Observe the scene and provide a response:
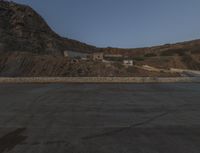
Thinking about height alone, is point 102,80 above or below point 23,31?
below

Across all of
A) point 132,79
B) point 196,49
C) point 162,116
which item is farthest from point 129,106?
point 196,49

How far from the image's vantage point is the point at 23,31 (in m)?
64.6

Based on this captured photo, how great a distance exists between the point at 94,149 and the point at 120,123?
2249 millimetres

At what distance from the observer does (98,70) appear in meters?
43.8

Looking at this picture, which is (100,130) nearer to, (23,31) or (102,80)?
(102,80)

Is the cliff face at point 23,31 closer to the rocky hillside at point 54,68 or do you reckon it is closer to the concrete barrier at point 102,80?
the rocky hillside at point 54,68

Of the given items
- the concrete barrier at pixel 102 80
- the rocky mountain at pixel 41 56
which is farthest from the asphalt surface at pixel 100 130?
the rocky mountain at pixel 41 56

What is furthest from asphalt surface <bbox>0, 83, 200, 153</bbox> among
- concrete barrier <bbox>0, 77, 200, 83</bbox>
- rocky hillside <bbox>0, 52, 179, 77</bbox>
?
rocky hillside <bbox>0, 52, 179, 77</bbox>

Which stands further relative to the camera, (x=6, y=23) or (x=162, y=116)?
(x=6, y=23)

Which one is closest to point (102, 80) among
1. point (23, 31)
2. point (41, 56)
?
point (41, 56)

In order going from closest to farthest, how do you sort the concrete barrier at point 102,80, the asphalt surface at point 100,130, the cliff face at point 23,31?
the asphalt surface at point 100,130
the concrete barrier at point 102,80
the cliff face at point 23,31

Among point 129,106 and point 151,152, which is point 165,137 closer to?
point 151,152

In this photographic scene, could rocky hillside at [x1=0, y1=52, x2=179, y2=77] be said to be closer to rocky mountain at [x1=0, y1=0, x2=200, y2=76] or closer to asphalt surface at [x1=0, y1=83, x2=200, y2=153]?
rocky mountain at [x1=0, y1=0, x2=200, y2=76]

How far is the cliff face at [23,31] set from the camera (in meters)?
59.7
